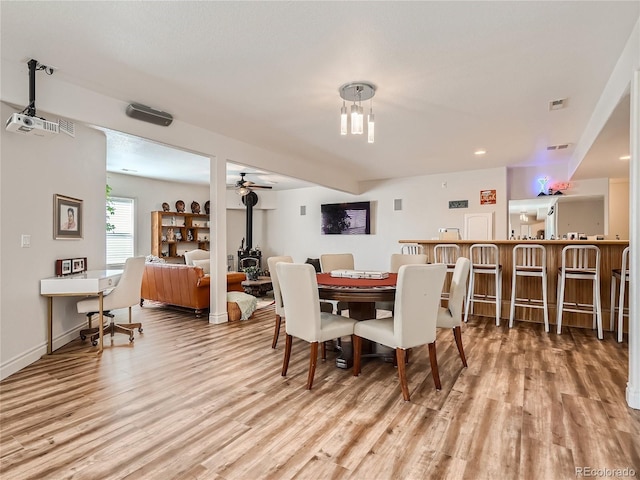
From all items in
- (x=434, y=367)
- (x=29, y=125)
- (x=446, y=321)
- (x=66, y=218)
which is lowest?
(x=434, y=367)

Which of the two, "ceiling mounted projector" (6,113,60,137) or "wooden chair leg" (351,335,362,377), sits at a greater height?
"ceiling mounted projector" (6,113,60,137)

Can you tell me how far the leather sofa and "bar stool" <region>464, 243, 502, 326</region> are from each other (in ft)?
11.3

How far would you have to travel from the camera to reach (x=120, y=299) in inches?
144

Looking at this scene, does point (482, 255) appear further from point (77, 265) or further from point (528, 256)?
point (77, 265)

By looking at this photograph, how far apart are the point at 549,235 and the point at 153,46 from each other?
6.76 meters

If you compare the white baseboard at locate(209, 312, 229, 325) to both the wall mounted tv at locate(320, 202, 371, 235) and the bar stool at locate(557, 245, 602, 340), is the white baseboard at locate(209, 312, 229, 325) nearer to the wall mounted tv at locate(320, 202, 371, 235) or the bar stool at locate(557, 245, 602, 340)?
the bar stool at locate(557, 245, 602, 340)

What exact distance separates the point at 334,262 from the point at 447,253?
6.32 feet

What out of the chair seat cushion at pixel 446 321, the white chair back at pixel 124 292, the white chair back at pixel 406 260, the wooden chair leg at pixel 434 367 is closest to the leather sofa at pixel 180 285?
the white chair back at pixel 124 292

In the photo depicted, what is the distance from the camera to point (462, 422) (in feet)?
6.62

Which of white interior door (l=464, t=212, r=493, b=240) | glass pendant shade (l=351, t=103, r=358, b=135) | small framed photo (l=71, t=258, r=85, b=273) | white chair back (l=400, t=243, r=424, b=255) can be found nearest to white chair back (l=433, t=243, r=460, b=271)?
white chair back (l=400, t=243, r=424, b=255)

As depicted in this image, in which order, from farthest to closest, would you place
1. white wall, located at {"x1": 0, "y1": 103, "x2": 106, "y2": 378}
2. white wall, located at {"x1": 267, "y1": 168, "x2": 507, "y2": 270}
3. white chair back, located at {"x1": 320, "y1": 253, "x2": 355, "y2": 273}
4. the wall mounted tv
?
the wall mounted tv < white wall, located at {"x1": 267, "y1": 168, "x2": 507, "y2": 270} < white chair back, located at {"x1": 320, "y1": 253, "x2": 355, "y2": 273} < white wall, located at {"x1": 0, "y1": 103, "x2": 106, "y2": 378}

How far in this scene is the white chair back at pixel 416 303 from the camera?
2305 millimetres

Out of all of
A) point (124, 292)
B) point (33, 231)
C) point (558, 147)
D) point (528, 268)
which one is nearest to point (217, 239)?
point (124, 292)

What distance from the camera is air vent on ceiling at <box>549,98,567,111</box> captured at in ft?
10.9
